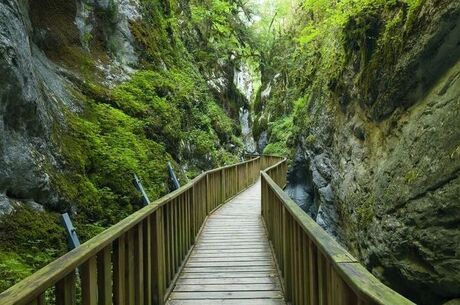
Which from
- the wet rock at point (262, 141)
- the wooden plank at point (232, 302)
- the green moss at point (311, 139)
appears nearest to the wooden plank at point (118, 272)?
the wooden plank at point (232, 302)

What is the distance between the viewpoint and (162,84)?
13.5 metres

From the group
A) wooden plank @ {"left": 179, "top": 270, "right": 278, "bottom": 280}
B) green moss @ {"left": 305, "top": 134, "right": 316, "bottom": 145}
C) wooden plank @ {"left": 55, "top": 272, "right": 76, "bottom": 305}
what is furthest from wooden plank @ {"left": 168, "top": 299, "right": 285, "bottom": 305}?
green moss @ {"left": 305, "top": 134, "right": 316, "bottom": 145}

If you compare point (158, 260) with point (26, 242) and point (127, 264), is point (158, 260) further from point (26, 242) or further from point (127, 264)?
point (26, 242)

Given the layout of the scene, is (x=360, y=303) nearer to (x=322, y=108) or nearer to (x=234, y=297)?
(x=234, y=297)

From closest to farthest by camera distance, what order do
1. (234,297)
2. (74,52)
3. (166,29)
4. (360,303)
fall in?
1. (360,303)
2. (234,297)
3. (74,52)
4. (166,29)

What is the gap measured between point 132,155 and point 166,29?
9.99 meters

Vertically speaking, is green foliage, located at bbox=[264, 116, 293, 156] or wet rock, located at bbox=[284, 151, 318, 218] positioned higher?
green foliage, located at bbox=[264, 116, 293, 156]

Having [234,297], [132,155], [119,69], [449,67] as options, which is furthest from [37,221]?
[119,69]

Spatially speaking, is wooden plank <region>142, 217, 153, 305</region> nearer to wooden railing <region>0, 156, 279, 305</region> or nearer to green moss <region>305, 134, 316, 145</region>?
wooden railing <region>0, 156, 279, 305</region>

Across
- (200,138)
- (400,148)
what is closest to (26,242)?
(400,148)

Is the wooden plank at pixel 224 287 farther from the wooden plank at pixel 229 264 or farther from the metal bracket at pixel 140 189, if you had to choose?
the metal bracket at pixel 140 189

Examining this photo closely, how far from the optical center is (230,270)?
20.4 feet

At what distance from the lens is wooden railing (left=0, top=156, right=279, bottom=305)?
6.95ft

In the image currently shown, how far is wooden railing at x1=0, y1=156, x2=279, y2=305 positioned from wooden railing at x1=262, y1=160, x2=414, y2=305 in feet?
4.81
